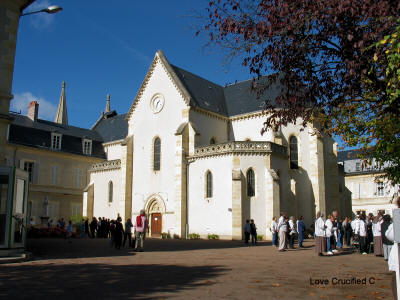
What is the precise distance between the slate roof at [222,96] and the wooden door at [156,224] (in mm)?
9937

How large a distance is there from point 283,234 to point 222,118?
18.5 metres

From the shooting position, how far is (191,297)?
24.1 feet

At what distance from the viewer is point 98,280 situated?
30.2ft

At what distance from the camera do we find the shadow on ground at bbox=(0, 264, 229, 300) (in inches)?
297

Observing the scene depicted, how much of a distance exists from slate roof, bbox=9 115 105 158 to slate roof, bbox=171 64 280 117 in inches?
614

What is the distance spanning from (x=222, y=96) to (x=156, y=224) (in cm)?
1428

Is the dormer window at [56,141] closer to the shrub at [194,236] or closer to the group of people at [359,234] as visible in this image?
the shrub at [194,236]

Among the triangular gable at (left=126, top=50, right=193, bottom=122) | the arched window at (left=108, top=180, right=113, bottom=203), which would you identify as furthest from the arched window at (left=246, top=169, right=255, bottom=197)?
the arched window at (left=108, top=180, right=113, bottom=203)

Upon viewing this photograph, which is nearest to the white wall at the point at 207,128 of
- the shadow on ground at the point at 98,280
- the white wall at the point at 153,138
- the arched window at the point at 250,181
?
the white wall at the point at 153,138

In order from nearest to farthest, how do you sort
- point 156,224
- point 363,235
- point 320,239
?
1. point 320,239
2. point 363,235
3. point 156,224

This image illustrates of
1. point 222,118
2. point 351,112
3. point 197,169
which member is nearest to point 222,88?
point 222,118

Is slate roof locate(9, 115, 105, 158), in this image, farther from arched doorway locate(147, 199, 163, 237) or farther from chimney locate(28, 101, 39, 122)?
arched doorway locate(147, 199, 163, 237)

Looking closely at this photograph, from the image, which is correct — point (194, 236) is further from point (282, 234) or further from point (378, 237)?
point (378, 237)

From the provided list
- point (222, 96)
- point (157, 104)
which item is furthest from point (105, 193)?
point (222, 96)
